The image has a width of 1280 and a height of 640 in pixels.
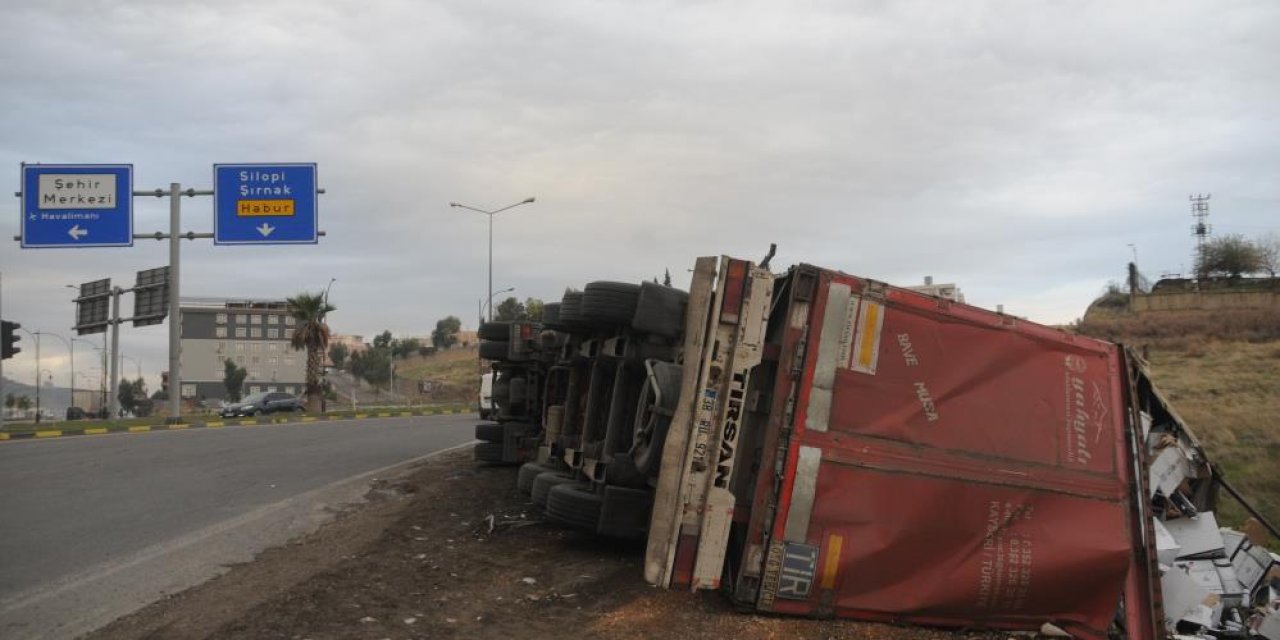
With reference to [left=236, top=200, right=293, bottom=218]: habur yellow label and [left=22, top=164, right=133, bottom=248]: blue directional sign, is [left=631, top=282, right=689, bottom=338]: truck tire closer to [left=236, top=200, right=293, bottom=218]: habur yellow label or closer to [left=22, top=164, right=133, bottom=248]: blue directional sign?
[left=236, top=200, right=293, bottom=218]: habur yellow label

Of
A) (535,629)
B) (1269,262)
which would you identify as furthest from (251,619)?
(1269,262)

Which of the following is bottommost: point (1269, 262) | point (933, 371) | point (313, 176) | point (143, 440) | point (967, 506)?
point (143, 440)

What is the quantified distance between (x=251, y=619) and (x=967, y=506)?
165 inches

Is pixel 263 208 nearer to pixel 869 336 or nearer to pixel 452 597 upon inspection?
pixel 452 597

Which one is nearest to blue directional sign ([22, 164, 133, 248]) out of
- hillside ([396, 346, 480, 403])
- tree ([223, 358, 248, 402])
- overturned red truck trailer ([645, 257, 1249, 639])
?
overturned red truck trailer ([645, 257, 1249, 639])

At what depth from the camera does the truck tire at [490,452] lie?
13.8 meters

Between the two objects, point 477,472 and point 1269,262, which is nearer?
point 477,472

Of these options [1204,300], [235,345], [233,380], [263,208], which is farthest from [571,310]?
[235,345]

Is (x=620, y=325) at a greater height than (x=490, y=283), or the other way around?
(x=490, y=283)

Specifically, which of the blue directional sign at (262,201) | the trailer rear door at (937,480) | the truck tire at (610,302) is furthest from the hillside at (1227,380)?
the blue directional sign at (262,201)

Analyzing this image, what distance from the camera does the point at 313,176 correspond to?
24188 mm

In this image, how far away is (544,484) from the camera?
8.02 metres

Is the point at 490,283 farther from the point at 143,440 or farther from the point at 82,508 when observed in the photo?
the point at 82,508

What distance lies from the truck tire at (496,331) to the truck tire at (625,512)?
7219 mm
